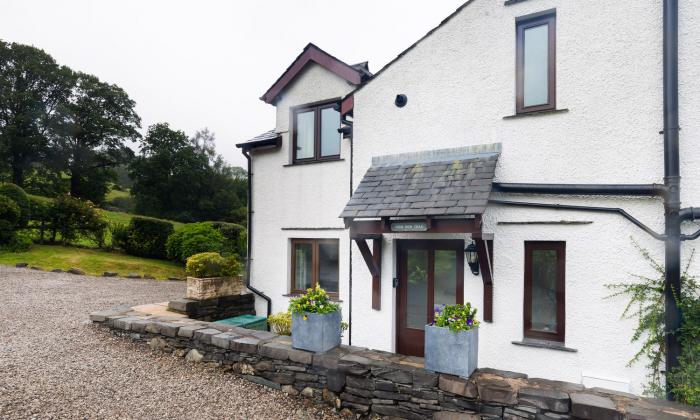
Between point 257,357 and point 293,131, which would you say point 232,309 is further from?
point 293,131

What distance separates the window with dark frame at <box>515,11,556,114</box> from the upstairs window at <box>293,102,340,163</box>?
13.1ft

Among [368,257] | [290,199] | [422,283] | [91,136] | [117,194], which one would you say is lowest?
[422,283]

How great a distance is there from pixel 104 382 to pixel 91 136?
36.2 metres

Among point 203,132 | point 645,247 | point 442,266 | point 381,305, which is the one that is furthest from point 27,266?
point 203,132

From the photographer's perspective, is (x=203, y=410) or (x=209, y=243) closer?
(x=203, y=410)

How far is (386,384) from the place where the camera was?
5113mm

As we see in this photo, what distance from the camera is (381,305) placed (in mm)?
7055

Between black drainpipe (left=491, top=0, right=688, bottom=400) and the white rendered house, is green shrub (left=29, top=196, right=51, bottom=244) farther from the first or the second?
black drainpipe (left=491, top=0, right=688, bottom=400)

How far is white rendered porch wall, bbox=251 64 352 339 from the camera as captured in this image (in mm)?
8414

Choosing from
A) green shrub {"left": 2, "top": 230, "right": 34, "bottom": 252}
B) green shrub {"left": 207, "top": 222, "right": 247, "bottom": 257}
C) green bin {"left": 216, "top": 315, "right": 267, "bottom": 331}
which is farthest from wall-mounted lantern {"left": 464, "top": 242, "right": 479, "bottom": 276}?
green shrub {"left": 2, "top": 230, "right": 34, "bottom": 252}

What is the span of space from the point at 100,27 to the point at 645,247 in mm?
25538

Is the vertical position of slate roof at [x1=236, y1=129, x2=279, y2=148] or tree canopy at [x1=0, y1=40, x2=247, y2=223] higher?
tree canopy at [x1=0, y1=40, x2=247, y2=223]

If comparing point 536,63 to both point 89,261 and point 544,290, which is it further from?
point 89,261

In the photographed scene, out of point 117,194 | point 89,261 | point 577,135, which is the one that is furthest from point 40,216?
point 117,194
